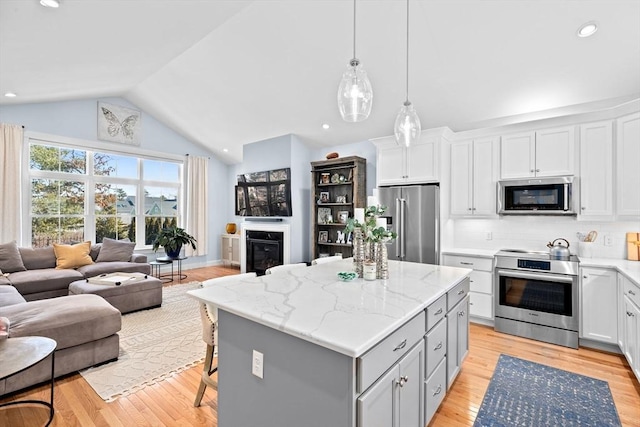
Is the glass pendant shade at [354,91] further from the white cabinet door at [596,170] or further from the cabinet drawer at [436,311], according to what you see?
the white cabinet door at [596,170]

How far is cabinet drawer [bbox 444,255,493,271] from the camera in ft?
→ 12.1

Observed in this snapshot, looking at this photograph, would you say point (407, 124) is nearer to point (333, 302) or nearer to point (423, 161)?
point (333, 302)

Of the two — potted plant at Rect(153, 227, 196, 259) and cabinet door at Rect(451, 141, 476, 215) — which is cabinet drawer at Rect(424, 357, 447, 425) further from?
potted plant at Rect(153, 227, 196, 259)

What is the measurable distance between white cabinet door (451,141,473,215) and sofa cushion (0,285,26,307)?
16.6ft

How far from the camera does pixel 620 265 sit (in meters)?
2.98

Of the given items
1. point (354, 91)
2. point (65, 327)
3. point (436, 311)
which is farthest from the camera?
point (65, 327)

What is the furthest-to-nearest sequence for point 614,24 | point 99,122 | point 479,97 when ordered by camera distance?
point 99,122 → point 479,97 → point 614,24

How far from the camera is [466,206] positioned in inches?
162

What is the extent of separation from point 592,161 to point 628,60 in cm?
97

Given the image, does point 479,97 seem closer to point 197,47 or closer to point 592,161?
point 592,161

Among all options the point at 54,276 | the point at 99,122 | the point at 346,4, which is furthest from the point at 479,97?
the point at 99,122

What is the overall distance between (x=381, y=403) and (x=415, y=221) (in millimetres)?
3069

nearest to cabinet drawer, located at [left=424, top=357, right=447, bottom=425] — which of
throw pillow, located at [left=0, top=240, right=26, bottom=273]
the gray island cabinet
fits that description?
the gray island cabinet

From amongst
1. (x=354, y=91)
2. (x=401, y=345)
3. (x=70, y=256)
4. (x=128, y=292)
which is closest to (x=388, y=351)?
(x=401, y=345)
